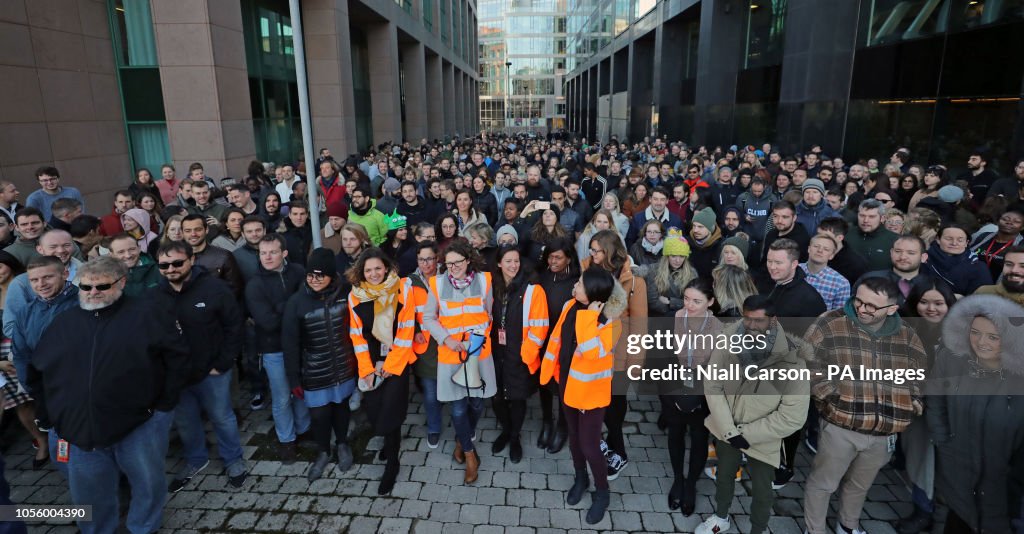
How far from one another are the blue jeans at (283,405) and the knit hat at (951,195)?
8.99 meters

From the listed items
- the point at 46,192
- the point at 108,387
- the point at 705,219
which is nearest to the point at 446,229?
the point at 705,219

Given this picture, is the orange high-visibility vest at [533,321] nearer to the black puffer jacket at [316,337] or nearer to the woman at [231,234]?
the black puffer jacket at [316,337]

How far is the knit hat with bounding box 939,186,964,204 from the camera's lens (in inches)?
310

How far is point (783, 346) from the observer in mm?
3785

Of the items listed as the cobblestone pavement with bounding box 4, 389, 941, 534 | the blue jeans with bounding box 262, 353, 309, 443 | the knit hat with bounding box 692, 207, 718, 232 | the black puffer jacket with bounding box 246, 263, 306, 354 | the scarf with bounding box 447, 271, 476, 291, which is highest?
the knit hat with bounding box 692, 207, 718, 232

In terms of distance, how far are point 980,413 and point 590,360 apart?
253 cm

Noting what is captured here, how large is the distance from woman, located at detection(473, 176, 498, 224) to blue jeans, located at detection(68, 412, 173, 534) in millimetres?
6604

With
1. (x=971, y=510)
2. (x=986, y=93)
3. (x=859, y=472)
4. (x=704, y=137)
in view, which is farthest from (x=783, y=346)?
(x=704, y=137)

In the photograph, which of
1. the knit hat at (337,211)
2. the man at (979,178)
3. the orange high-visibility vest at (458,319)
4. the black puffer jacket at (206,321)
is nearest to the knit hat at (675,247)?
the orange high-visibility vest at (458,319)

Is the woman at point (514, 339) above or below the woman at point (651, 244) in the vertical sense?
below

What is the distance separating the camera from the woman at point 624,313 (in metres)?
5.01

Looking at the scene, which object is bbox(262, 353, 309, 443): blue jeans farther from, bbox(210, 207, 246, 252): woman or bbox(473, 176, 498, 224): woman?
bbox(473, 176, 498, 224): woman

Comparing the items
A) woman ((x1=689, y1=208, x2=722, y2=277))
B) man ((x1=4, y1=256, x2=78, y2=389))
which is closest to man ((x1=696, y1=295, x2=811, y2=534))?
woman ((x1=689, y1=208, x2=722, y2=277))

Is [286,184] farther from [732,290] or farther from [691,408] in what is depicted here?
[691,408]
